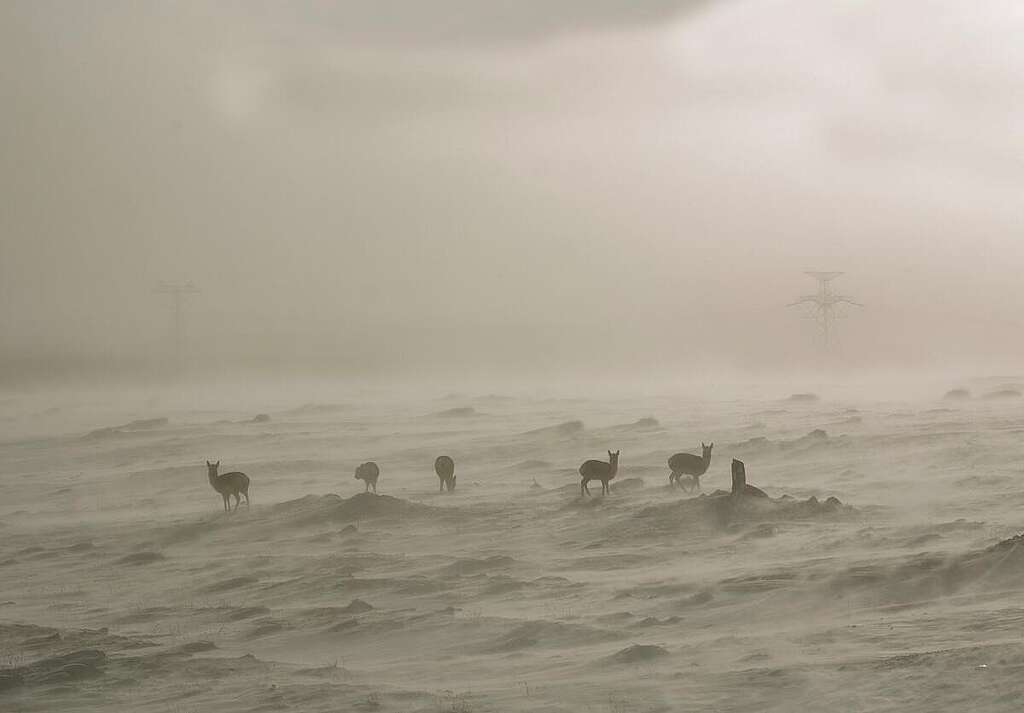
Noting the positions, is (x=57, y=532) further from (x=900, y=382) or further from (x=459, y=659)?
(x=900, y=382)

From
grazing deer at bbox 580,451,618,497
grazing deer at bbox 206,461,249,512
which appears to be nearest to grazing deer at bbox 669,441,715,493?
grazing deer at bbox 580,451,618,497

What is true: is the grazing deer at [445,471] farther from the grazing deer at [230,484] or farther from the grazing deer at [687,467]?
the grazing deer at [687,467]

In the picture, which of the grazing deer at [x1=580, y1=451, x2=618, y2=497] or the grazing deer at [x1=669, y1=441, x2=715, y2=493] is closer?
the grazing deer at [x1=580, y1=451, x2=618, y2=497]

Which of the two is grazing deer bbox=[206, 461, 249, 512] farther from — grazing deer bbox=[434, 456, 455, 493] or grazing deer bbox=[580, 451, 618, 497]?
grazing deer bbox=[580, 451, 618, 497]

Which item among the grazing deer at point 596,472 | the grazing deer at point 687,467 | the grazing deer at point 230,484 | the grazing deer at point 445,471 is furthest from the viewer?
the grazing deer at point 445,471

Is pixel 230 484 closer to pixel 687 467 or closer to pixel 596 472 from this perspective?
pixel 596 472

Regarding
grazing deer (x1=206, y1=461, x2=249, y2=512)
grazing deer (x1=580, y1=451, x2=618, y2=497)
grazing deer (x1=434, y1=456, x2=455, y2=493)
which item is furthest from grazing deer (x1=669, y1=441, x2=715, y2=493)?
grazing deer (x1=206, y1=461, x2=249, y2=512)

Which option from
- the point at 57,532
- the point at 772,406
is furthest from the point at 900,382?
the point at 57,532

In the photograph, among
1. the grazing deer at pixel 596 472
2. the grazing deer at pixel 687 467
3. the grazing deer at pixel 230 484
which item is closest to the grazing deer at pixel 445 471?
the grazing deer at pixel 596 472

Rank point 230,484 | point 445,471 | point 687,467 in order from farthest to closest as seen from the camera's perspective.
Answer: point 445,471, point 687,467, point 230,484

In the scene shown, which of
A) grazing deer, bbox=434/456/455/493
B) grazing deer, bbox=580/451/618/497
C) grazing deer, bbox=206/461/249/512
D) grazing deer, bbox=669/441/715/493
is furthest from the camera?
grazing deer, bbox=434/456/455/493

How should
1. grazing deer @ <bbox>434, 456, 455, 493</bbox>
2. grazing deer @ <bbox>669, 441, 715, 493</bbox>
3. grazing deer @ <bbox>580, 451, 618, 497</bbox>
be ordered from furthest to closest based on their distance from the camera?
grazing deer @ <bbox>434, 456, 455, 493</bbox>, grazing deer @ <bbox>669, 441, 715, 493</bbox>, grazing deer @ <bbox>580, 451, 618, 497</bbox>

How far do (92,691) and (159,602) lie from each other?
8941 mm

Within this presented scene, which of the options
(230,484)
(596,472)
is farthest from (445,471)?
(230,484)
